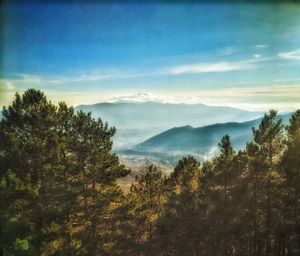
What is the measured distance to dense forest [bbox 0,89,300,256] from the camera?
1580cm

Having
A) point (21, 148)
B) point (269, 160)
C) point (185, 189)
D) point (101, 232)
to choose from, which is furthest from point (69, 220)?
point (269, 160)

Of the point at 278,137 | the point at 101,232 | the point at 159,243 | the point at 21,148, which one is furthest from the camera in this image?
the point at 159,243

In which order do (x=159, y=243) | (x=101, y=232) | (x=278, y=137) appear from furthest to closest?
(x=159, y=243) < (x=278, y=137) < (x=101, y=232)

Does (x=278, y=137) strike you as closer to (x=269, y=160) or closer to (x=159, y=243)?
(x=269, y=160)

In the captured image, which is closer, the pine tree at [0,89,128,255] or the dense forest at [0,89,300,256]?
the pine tree at [0,89,128,255]

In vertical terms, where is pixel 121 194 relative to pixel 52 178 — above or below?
below

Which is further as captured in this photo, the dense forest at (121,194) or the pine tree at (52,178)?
the dense forest at (121,194)

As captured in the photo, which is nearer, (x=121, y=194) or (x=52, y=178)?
(x=52, y=178)

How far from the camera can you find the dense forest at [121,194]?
15.8 m

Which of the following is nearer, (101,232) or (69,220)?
(69,220)

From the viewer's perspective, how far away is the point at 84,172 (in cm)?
1911

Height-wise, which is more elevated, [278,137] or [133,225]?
[278,137]

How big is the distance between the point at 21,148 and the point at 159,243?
15.8 meters

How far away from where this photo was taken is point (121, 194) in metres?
21.2
